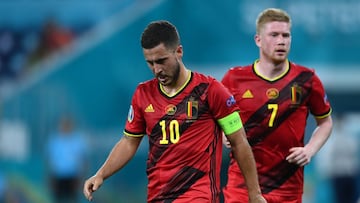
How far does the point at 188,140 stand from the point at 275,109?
1.37 metres

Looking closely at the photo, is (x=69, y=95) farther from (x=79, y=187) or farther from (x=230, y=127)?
(x=230, y=127)

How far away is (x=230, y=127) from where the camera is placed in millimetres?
7863

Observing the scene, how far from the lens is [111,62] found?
1636cm

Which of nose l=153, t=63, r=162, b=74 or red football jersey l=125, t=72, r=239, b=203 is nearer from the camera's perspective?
nose l=153, t=63, r=162, b=74

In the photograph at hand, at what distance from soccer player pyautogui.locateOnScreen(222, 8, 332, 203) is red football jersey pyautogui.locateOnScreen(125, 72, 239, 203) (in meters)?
1.04

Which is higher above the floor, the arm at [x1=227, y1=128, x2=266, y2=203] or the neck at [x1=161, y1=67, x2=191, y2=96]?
the neck at [x1=161, y1=67, x2=191, y2=96]

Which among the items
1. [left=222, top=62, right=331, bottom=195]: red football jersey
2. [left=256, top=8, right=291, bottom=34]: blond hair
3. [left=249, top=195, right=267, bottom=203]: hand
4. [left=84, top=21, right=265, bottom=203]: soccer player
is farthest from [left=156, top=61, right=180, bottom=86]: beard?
[left=256, top=8, right=291, bottom=34]: blond hair

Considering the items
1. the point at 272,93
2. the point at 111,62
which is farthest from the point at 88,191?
the point at 111,62

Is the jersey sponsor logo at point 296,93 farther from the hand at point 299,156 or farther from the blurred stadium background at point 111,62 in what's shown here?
the blurred stadium background at point 111,62

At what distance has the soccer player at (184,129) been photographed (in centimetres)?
779

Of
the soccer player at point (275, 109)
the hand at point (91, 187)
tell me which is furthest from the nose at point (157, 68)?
the soccer player at point (275, 109)

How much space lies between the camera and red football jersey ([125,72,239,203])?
25.7 ft

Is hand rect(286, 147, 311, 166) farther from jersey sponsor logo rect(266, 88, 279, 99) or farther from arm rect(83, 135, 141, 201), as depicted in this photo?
arm rect(83, 135, 141, 201)

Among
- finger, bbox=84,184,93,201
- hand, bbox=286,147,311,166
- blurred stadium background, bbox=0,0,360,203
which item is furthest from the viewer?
blurred stadium background, bbox=0,0,360,203
